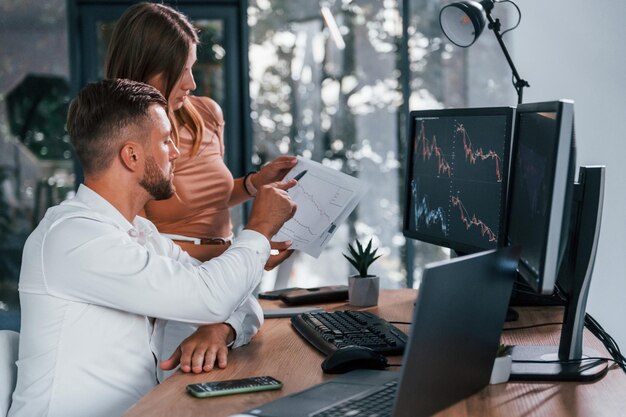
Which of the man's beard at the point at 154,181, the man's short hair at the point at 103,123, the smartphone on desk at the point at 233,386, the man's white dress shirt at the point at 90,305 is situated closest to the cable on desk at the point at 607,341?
the smartphone on desk at the point at 233,386

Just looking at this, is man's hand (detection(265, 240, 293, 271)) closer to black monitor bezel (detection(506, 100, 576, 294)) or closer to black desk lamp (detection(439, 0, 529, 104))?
black monitor bezel (detection(506, 100, 576, 294))

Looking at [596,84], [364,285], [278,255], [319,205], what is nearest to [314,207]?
[319,205]

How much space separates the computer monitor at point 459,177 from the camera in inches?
75.4

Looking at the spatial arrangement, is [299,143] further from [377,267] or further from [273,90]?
[377,267]

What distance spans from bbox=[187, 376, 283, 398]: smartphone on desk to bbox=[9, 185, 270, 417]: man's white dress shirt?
194 millimetres

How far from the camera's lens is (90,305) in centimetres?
170

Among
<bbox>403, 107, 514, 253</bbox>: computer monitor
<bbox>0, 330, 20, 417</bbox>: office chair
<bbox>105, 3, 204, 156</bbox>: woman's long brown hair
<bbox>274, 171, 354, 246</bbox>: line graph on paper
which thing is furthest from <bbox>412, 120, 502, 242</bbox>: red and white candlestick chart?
<bbox>0, 330, 20, 417</bbox>: office chair

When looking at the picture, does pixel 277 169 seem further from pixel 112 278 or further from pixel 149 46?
pixel 112 278

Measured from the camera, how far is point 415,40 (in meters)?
4.83

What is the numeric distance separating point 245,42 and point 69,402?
3.52 metres

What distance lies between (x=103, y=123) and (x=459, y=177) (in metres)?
0.85

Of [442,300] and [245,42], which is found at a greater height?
[245,42]

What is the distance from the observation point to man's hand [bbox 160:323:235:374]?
171 centimetres

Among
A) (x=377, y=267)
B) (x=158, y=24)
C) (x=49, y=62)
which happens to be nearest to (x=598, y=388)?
(x=158, y=24)
